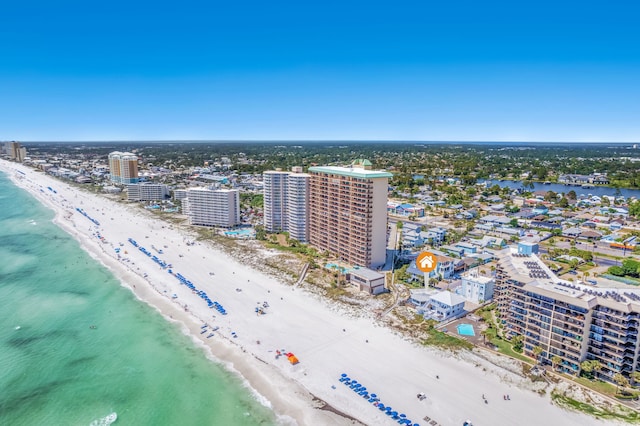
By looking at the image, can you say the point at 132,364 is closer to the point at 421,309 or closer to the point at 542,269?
the point at 421,309

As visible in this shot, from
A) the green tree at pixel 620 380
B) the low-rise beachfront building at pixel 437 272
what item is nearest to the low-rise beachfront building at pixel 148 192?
the low-rise beachfront building at pixel 437 272

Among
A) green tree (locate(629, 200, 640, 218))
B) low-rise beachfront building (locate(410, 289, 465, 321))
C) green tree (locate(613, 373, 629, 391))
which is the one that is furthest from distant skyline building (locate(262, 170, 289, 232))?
green tree (locate(629, 200, 640, 218))

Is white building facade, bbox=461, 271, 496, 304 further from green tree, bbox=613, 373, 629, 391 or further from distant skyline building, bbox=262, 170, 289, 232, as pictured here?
distant skyline building, bbox=262, 170, 289, 232

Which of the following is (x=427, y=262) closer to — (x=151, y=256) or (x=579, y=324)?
(x=579, y=324)

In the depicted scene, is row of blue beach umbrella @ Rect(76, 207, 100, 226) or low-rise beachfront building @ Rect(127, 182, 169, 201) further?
low-rise beachfront building @ Rect(127, 182, 169, 201)

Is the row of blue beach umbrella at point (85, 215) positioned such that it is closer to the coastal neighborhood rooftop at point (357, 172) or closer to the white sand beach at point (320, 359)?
the white sand beach at point (320, 359)

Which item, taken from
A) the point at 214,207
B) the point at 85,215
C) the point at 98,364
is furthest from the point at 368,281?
the point at 85,215

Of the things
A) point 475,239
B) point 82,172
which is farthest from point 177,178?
point 475,239
